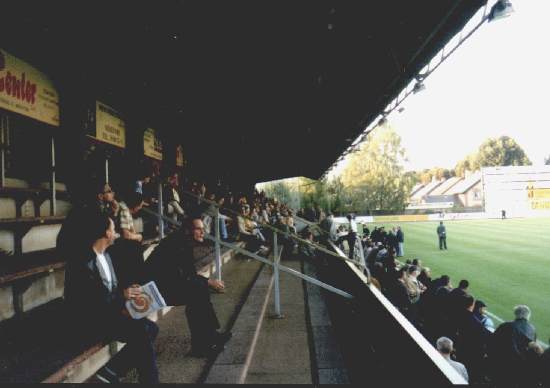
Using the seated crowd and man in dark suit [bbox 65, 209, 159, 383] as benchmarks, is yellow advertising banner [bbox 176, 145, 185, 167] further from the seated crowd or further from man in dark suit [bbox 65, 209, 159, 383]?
man in dark suit [bbox 65, 209, 159, 383]

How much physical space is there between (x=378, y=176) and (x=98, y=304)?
54.4m

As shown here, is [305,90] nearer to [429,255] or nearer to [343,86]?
[343,86]

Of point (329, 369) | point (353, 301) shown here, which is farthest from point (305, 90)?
point (329, 369)

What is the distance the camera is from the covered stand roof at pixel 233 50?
15.5 ft

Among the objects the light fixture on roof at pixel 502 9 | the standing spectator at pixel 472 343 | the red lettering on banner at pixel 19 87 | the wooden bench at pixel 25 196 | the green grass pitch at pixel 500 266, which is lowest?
the green grass pitch at pixel 500 266

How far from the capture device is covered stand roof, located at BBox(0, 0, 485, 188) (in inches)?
186

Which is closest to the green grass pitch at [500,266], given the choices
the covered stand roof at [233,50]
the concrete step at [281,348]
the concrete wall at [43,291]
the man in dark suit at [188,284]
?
the concrete step at [281,348]

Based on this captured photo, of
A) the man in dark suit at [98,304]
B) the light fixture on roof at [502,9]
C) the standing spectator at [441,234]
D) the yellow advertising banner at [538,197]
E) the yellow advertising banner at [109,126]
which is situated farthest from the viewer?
the yellow advertising banner at [538,197]

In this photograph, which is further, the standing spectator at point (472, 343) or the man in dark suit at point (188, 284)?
the standing spectator at point (472, 343)

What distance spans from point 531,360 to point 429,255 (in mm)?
15717

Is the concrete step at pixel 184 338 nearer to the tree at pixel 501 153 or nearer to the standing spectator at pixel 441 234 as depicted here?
the standing spectator at pixel 441 234

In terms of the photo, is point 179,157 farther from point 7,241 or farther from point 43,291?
point 43,291

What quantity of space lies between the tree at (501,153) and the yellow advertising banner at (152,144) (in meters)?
82.1

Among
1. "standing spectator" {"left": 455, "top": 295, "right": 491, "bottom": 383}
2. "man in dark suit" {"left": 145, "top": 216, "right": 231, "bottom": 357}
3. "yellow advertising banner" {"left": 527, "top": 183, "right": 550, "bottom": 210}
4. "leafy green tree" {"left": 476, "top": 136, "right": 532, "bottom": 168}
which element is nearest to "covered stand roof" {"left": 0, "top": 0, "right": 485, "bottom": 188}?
"man in dark suit" {"left": 145, "top": 216, "right": 231, "bottom": 357}
